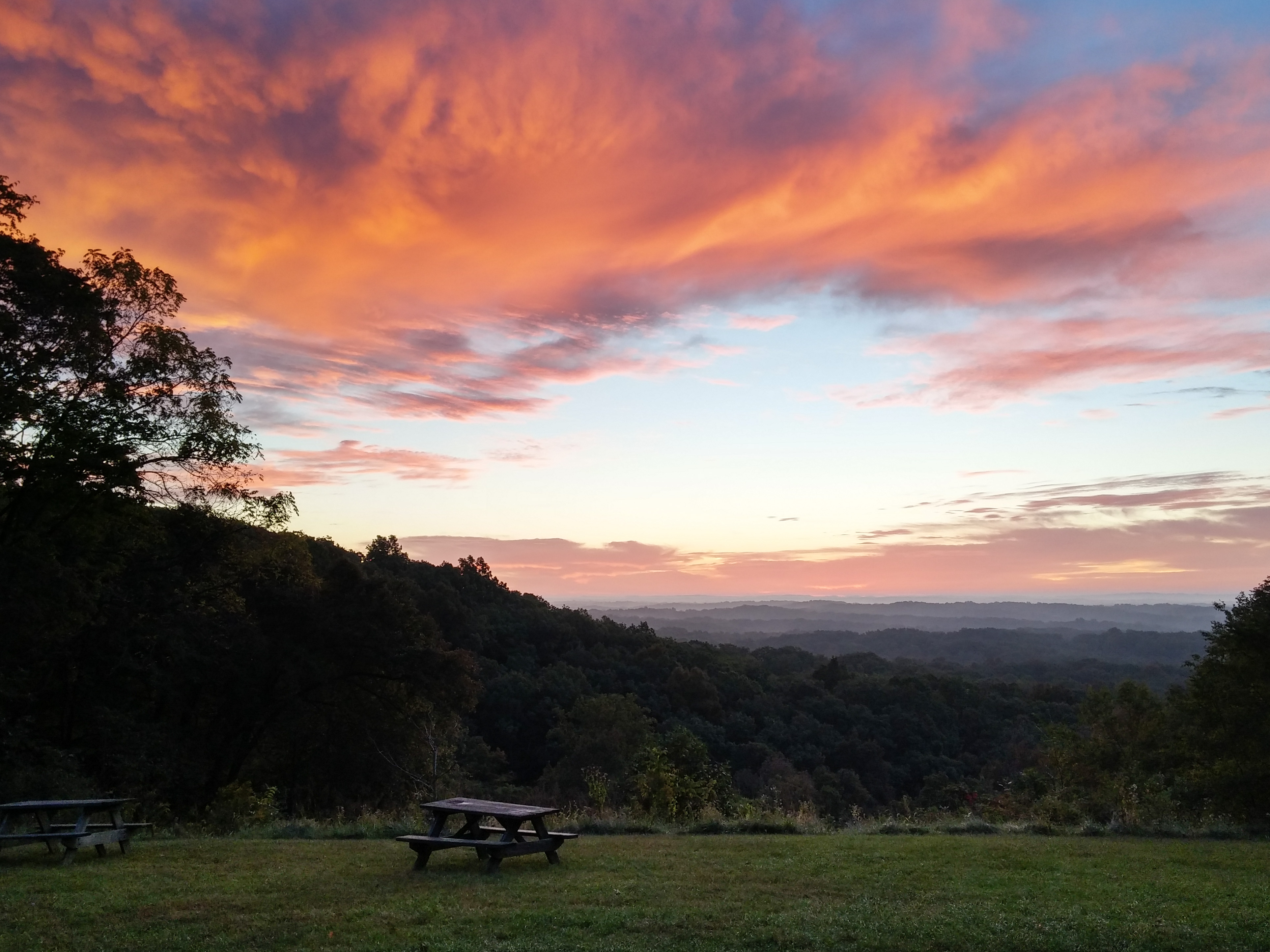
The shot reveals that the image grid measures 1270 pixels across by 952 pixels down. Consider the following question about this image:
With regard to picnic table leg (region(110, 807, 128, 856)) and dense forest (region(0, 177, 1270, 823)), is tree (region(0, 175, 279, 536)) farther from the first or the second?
picnic table leg (region(110, 807, 128, 856))

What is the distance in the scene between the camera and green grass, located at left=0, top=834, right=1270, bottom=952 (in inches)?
268

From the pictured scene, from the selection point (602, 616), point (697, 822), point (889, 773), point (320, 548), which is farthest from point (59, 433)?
point (602, 616)

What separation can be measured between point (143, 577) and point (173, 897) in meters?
15.3

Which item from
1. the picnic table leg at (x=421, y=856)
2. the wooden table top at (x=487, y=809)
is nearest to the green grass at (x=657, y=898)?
the picnic table leg at (x=421, y=856)

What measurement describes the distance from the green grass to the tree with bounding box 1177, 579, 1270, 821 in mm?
8434

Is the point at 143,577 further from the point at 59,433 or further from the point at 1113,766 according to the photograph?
the point at 1113,766

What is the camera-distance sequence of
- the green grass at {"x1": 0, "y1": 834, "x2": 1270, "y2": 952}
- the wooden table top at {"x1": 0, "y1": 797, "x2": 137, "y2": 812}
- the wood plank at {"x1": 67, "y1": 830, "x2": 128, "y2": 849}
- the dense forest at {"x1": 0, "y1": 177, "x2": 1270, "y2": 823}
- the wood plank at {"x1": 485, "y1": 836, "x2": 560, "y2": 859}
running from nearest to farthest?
the green grass at {"x1": 0, "y1": 834, "x2": 1270, "y2": 952}
the wood plank at {"x1": 485, "y1": 836, "x2": 560, "y2": 859}
the wooden table top at {"x1": 0, "y1": 797, "x2": 137, "y2": 812}
the wood plank at {"x1": 67, "y1": 830, "x2": 128, "y2": 849}
the dense forest at {"x1": 0, "y1": 177, "x2": 1270, "y2": 823}

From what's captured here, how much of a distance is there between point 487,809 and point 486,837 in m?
0.94

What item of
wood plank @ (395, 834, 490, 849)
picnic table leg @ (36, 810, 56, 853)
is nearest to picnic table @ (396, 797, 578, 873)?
wood plank @ (395, 834, 490, 849)

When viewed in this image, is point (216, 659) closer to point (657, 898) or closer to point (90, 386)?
point (90, 386)

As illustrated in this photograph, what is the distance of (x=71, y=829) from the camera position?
10656 millimetres

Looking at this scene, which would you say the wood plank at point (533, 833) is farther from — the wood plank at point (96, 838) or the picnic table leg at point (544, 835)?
the wood plank at point (96, 838)

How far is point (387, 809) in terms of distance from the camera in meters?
23.7

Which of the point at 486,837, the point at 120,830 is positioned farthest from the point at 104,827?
the point at 486,837
